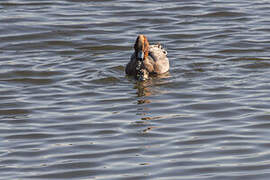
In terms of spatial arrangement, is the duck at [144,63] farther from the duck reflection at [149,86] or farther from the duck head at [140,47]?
the duck reflection at [149,86]

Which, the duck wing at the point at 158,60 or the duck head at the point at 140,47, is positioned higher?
the duck head at the point at 140,47

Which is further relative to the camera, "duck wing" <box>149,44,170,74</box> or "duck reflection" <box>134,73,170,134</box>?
"duck wing" <box>149,44,170,74</box>

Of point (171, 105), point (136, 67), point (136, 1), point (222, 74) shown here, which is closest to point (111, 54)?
point (136, 67)

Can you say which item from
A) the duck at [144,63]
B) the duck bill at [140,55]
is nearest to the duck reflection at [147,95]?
the duck at [144,63]

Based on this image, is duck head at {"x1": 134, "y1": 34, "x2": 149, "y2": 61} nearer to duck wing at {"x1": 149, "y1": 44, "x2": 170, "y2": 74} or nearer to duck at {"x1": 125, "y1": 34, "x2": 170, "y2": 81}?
duck at {"x1": 125, "y1": 34, "x2": 170, "y2": 81}

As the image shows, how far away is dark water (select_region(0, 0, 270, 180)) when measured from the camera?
10.2 m

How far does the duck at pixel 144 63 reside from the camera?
15634mm

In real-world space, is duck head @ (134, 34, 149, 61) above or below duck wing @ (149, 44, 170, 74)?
above

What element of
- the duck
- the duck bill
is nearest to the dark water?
the duck

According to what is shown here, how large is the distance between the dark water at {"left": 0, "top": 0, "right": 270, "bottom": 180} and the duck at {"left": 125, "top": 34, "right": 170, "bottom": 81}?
0.22 meters

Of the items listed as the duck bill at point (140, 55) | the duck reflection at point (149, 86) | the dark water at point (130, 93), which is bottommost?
the duck reflection at point (149, 86)

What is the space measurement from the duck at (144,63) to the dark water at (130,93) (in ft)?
0.72

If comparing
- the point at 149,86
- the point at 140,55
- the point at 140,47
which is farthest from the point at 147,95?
the point at 140,47

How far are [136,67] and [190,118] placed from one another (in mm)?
3448
